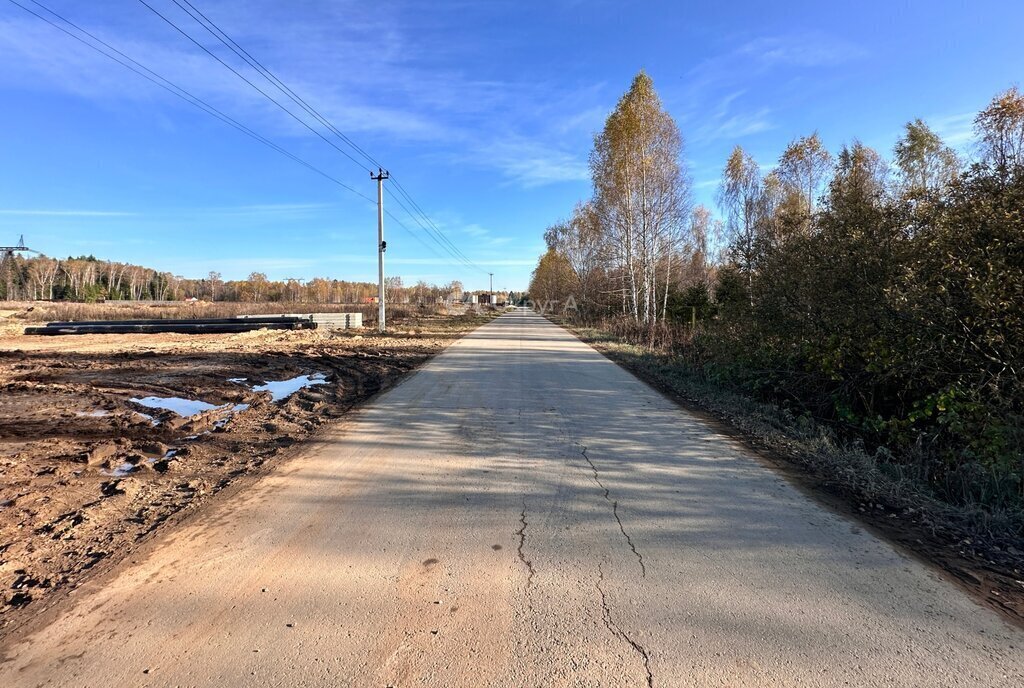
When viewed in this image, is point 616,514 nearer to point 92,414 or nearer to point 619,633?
point 619,633

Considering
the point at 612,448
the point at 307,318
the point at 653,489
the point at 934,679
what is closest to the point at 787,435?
the point at 612,448

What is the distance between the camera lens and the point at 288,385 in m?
11.2

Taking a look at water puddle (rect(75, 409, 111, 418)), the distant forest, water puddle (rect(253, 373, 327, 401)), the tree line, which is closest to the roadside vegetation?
Answer: the tree line

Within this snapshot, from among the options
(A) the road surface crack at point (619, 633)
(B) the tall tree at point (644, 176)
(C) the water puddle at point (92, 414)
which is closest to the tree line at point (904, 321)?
(A) the road surface crack at point (619, 633)

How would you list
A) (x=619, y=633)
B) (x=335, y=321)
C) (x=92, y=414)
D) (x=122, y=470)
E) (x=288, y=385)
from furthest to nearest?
(x=335, y=321)
(x=288, y=385)
(x=92, y=414)
(x=122, y=470)
(x=619, y=633)

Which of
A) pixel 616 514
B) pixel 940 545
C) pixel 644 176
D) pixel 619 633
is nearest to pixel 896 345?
pixel 940 545

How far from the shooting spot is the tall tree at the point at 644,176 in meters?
25.1

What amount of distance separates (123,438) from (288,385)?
15.7ft

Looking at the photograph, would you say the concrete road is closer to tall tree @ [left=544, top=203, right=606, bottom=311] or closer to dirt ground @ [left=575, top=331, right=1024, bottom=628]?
dirt ground @ [left=575, top=331, right=1024, bottom=628]

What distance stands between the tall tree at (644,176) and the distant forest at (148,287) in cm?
7060

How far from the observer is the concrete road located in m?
2.34

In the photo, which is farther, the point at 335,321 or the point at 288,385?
the point at 335,321

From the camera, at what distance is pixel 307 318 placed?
3173 cm

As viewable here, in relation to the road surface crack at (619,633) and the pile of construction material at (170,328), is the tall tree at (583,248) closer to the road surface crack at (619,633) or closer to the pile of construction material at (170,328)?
the pile of construction material at (170,328)
